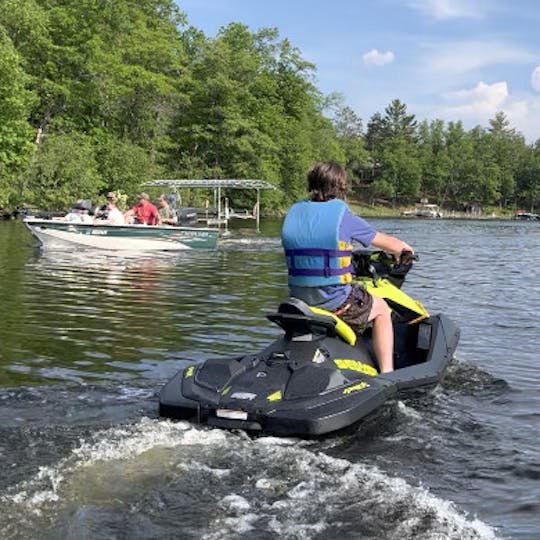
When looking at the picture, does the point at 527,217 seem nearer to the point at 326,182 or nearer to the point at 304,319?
the point at 326,182

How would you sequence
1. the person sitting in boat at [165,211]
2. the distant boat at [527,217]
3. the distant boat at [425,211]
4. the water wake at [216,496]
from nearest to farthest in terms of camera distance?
1. the water wake at [216,496]
2. the person sitting in boat at [165,211]
3. the distant boat at [527,217]
4. the distant boat at [425,211]

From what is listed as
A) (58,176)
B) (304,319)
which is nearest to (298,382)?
Answer: (304,319)

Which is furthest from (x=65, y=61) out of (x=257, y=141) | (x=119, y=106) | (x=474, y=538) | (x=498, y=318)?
(x=474, y=538)

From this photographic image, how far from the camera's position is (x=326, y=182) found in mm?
5527

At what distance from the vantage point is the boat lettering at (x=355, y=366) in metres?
5.34

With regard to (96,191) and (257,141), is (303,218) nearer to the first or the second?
(96,191)

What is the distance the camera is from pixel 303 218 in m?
5.50

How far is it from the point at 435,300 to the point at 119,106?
3636cm

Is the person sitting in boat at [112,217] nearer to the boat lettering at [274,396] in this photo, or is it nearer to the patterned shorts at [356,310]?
the patterned shorts at [356,310]

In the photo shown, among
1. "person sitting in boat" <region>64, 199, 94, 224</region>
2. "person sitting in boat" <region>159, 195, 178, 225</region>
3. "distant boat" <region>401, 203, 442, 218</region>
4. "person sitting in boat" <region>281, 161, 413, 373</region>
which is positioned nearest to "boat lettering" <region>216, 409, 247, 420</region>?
"person sitting in boat" <region>281, 161, 413, 373</region>

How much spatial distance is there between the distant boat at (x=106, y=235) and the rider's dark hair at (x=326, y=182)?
607 inches

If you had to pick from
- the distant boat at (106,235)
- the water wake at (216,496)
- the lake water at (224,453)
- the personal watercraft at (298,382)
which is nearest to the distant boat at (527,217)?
the distant boat at (106,235)

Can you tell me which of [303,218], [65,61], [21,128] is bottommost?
[303,218]

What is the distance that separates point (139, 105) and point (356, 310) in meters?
44.1
